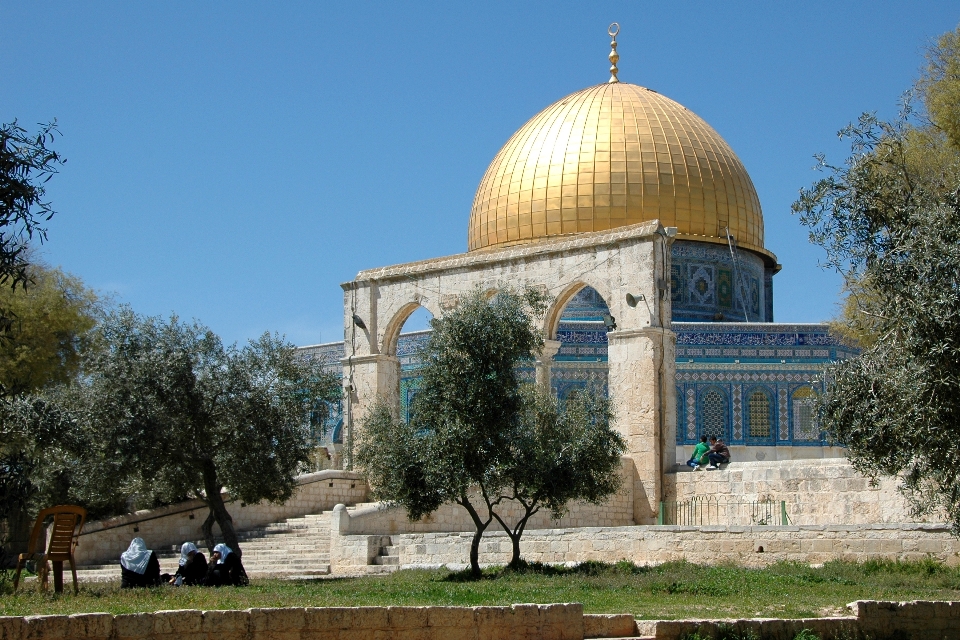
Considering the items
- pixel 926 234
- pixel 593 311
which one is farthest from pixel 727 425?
pixel 926 234

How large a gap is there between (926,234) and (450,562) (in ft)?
27.4

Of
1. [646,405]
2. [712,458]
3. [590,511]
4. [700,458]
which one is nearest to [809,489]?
[712,458]

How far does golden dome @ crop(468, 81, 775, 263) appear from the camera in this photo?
28625mm

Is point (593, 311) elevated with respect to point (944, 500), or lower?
elevated

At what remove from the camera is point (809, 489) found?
1798 centimetres

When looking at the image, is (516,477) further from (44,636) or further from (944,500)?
(44,636)

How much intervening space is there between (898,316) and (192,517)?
514 inches

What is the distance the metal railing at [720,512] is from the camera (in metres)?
18.3

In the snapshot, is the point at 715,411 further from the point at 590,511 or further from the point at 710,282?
the point at 590,511

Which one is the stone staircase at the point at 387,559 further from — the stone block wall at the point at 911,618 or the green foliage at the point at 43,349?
the stone block wall at the point at 911,618

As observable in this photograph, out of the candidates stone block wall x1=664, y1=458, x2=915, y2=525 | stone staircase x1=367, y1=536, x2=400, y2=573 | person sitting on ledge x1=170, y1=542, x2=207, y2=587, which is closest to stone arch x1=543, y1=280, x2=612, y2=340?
stone block wall x1=664, y1=458, x2=915, y2=525

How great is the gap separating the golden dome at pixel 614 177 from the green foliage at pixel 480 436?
12833 millimetres

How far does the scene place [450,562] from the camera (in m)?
16.9

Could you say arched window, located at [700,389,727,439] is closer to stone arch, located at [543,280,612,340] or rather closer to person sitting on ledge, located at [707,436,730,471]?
stone arch, located at [543,280,612,340]
